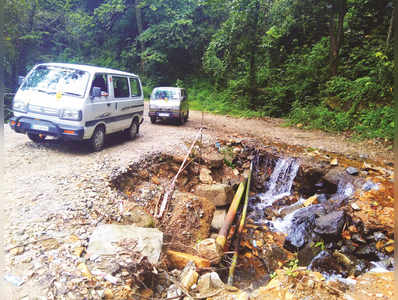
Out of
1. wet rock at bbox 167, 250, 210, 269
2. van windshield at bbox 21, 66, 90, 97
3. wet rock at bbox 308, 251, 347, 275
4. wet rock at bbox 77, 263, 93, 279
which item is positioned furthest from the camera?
van windshield at bbox 21, 66, 90, 97

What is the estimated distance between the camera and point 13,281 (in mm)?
2828

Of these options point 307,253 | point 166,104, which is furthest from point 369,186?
point 166,104

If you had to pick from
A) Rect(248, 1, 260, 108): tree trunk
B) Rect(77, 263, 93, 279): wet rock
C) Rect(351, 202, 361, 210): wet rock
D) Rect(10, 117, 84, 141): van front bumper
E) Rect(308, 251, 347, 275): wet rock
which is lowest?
Rect(308, 251, 347, 275): wet rock

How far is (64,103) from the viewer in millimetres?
6359

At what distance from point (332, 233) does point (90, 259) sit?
15.8 feet

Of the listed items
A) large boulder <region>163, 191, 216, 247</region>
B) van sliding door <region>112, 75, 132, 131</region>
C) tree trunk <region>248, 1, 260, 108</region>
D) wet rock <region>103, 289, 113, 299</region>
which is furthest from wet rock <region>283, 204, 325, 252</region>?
tree trunk <region>248, 1, 260, 108</region>

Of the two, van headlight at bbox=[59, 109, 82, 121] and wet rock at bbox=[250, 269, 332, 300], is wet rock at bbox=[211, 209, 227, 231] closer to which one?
wet rock at bbox=[250, 269, 332, 300]

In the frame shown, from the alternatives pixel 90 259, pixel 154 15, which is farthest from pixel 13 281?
pixel 154 15

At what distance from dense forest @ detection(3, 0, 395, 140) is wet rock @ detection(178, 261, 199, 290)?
8.44 meters

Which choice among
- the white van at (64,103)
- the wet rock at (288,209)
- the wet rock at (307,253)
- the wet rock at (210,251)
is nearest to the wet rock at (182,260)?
the wet rock at (210,251)

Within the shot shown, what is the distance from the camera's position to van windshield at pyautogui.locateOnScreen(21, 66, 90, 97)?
6.54m

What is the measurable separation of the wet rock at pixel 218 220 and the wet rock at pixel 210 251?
1.16 metres

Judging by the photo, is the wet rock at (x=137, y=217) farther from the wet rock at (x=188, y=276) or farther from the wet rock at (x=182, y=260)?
the wet rock at (x=188, y=276)

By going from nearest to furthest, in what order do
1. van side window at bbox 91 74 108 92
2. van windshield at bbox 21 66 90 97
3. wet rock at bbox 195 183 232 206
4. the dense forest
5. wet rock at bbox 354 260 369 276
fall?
wet rock at bbox 354 260 369 276 < van windshield at bbox 21 66 90 97 < wet rock at bbox 195 183 232 206 < van side window at bbox 91 74 108 92 < the dense forest
